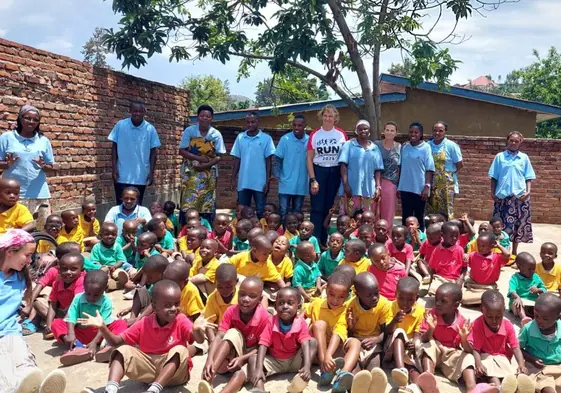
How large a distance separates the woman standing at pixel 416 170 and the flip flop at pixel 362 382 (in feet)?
11.9

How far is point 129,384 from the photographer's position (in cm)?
321

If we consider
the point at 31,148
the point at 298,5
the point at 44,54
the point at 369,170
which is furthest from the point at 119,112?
the point at 369,170

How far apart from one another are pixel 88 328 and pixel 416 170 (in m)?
4.21

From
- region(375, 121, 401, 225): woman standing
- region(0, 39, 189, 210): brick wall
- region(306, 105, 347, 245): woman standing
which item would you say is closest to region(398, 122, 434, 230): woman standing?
region(375, 121, 401, 225): woman standing

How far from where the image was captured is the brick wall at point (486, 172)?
32.1ft

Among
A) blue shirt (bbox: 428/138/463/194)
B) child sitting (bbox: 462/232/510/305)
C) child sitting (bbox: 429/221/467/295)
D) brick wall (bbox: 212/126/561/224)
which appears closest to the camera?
child sitting (bbox: 462/232/510/305)

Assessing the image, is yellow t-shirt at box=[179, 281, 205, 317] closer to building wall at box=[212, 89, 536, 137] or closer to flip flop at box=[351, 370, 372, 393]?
flip flop at box=[351, 370, 372, 393]

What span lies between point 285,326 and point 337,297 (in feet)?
1.49

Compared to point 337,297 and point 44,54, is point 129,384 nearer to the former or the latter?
point 337,297

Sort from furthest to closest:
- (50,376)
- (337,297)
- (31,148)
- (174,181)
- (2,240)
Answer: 1. (174,181)
2. (31,148)
3. (337,297)
4. (2,240)
5. (50,376)

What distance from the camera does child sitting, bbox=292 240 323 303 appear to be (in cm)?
464

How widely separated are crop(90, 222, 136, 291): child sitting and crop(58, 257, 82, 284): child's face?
3.12 ft

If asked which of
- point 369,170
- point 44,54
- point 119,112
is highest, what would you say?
point 44,54

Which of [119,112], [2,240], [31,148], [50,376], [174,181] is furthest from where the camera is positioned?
[174,181]
